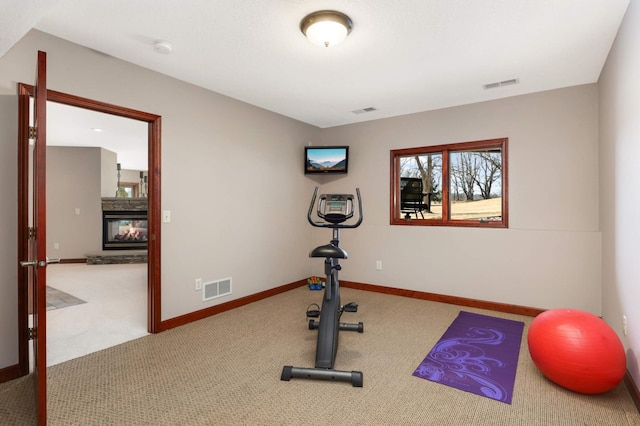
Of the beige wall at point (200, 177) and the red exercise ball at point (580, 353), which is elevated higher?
the beige wall at point (200, 177)

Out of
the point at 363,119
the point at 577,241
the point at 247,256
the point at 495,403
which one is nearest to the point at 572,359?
the point at 495,403

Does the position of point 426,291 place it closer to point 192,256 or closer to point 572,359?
point 572,359

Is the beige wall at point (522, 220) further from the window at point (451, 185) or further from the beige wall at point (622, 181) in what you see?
the beige wall at point (622, 181)

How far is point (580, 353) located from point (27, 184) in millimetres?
3852

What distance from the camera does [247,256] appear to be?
4121 mm

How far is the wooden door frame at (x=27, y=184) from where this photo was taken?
2303mm

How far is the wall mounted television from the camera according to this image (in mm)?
4852

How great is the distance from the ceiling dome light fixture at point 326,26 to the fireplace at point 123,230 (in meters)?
7.00

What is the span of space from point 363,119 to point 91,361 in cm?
415

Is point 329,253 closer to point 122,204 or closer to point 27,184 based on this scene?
point 27,184

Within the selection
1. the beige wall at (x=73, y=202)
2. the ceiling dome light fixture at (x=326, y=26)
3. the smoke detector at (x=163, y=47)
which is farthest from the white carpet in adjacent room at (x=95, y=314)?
the ceiling dome light fixture at (x=326, y=26)

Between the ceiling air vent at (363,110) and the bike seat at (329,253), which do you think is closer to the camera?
the bike seat at (329,253)

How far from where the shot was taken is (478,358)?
2.64 meters

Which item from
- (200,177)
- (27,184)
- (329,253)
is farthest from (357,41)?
(27,184)
